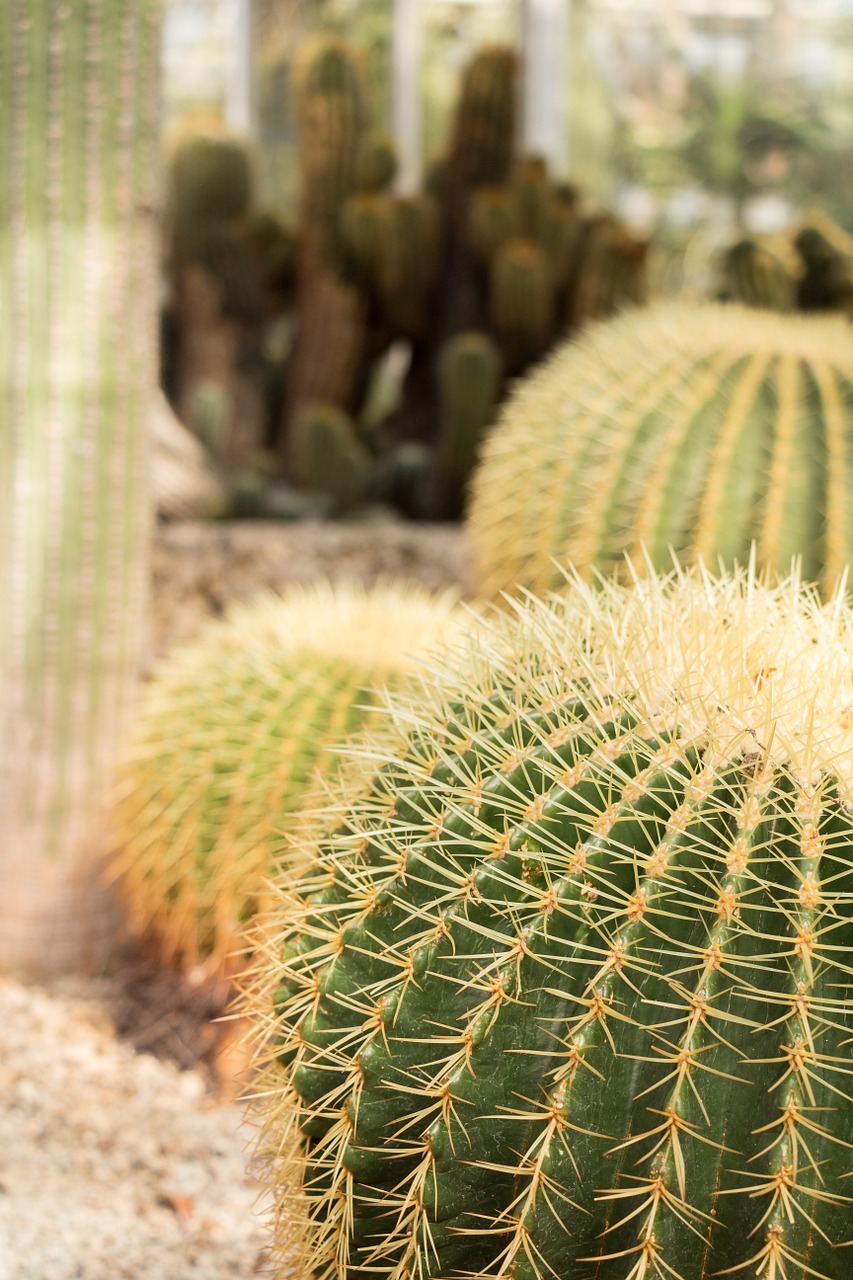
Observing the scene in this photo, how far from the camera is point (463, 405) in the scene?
3.76m

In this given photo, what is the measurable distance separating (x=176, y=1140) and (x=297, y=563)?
58.1 inches

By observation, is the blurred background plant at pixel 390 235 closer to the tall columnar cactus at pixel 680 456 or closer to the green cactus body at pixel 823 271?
the green cactus body at pixel 823 271

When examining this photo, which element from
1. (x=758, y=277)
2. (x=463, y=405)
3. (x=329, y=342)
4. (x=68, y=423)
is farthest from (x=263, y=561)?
(x=758, y=277)

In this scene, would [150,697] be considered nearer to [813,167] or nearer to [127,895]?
[127,895]

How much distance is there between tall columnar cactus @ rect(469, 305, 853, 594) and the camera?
1.85 m

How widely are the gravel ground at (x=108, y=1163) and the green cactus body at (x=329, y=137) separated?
9.61 feet

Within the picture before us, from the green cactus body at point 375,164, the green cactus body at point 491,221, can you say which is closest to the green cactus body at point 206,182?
the green cactus body at point 375,164

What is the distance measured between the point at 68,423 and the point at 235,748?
0.67m

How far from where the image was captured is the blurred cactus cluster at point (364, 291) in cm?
380

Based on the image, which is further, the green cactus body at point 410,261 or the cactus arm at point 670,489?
the green cactus body at point 410,261

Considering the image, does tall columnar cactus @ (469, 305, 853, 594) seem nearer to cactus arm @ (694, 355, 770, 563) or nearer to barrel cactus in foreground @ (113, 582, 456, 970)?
cactus arm @ (694, 355, 770, 563)

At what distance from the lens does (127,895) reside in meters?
2.09

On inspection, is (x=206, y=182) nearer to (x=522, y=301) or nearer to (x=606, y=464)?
(x=522, y=301)

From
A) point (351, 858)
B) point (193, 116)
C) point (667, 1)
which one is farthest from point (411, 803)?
point (667, 1)
